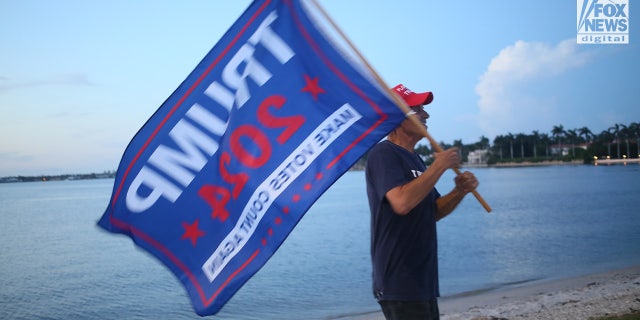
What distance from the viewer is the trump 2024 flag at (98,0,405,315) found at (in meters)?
3.45

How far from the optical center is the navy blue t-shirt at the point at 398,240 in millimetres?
3064

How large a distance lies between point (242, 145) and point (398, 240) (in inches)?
43.0

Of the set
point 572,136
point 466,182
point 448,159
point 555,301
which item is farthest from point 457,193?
point 572,136

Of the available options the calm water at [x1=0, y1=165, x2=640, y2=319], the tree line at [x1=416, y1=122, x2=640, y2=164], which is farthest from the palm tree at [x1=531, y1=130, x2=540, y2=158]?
the calm water at [x1=0, y1=165, x2=640, y2=319]

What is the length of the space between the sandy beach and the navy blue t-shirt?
689 centimetres

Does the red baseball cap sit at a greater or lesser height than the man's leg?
greater

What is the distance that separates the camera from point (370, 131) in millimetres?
3439

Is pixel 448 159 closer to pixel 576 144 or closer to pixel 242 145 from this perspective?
pixel 242 145

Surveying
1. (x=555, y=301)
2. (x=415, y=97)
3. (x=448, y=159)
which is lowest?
(x=555, y=301)

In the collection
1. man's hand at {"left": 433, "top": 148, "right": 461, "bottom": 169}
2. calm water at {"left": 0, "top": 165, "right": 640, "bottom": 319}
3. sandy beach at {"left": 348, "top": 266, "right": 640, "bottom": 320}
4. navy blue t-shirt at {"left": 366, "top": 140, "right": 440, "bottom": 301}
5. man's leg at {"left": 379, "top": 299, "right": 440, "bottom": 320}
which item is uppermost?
man's hand at {"left": 433, "top": 148, "right": 461, "bottom": 169}

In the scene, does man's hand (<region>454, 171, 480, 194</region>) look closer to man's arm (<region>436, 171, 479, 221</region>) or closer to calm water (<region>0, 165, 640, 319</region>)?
man's arm (<region>436, 171, 479, 221</region>)

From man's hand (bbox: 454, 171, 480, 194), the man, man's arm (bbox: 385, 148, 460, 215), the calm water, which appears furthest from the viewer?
the calm water

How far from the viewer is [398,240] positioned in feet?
10.2

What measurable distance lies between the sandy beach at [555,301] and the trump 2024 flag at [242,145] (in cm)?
706
